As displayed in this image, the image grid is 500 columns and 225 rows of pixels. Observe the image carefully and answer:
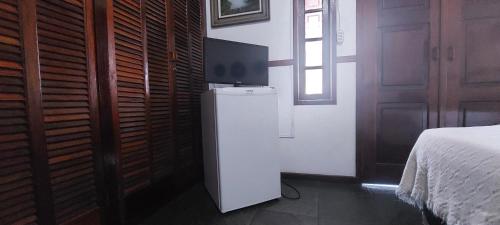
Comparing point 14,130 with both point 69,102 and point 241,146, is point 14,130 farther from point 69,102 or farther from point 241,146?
point 241,146

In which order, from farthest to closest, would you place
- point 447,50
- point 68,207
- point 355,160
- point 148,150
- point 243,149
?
point 355,160, point 447,50, point 243,149, point 148,150, point 68,207

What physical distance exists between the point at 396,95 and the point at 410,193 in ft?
3.50

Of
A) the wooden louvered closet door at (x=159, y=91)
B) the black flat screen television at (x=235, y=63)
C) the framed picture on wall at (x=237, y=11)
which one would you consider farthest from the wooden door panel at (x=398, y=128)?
the wooden louvered closet door at (x=159, y=91)

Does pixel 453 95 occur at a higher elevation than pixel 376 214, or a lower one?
higher

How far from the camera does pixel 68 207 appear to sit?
1.02m

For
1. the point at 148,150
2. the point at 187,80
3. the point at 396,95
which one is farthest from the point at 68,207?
the point at 396,95

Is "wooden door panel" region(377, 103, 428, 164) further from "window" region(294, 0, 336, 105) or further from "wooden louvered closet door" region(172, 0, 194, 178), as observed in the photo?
"wooden louvered closet door" region(172, 0, 194, 178)

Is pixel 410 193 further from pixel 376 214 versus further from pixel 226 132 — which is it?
pixel 226 132

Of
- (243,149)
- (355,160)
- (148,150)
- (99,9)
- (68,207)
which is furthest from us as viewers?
(355,160)

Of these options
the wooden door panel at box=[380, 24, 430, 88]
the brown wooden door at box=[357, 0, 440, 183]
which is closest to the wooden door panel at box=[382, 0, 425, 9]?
the brown wooden door at box=[357, 0, 440, 183]

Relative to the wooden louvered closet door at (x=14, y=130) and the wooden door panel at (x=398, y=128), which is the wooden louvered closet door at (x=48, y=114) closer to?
the wooden louvered closet door at (x=14, y=130)

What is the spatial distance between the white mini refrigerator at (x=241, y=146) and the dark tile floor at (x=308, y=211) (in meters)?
0.09

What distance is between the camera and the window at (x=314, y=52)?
2.02m

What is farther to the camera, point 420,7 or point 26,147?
point 420,7
